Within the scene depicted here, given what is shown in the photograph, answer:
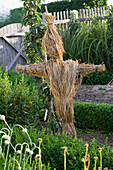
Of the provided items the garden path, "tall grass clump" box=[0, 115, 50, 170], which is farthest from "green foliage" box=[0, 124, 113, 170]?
the garden path

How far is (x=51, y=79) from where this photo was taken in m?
3.31

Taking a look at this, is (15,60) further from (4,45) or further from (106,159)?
(106,159)

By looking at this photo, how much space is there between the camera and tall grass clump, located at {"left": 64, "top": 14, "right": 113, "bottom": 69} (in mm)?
7844

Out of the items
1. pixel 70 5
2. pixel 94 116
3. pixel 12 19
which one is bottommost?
pixel 94 116

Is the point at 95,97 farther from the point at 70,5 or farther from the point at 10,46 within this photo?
the point at 70,5

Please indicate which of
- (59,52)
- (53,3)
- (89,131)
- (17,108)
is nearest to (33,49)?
(17,108)

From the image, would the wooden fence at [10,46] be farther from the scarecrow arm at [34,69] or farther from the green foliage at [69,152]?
the green foliage at [69,152]

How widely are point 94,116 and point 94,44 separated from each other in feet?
12.3

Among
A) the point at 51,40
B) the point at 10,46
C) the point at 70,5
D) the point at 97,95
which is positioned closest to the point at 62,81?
the point at 51,40

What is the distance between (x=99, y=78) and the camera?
25.4 ft

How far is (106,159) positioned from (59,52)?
1.54 metres

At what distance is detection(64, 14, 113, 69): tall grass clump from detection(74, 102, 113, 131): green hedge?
10.0ft

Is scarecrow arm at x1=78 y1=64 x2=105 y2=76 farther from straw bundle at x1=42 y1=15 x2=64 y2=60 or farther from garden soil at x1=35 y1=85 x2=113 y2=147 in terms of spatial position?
garden soil at x1=35 y1=85 x2=113 y2=147

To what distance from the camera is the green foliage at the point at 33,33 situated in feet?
14.5
